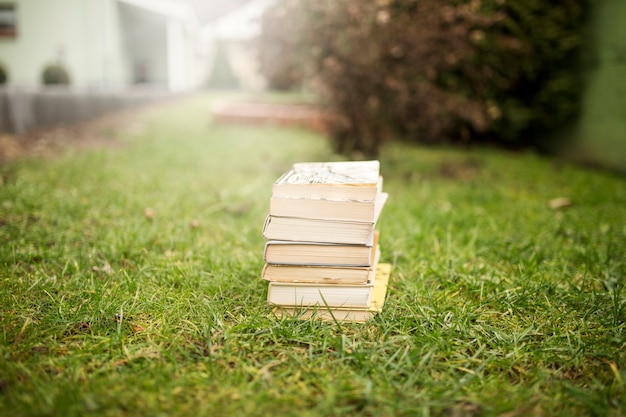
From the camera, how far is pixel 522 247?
251 centimetres

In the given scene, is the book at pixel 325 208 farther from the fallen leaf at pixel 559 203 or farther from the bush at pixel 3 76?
the bush at pixel 3 76

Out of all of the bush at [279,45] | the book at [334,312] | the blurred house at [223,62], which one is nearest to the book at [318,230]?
the book at [334,312]

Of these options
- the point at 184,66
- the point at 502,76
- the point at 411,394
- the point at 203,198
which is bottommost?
the point at 411,394

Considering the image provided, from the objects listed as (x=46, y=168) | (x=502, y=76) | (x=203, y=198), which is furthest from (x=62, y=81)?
(x=502, y=76)

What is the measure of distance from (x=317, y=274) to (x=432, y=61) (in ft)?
10.2

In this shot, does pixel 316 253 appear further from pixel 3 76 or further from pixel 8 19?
pixel 8 19

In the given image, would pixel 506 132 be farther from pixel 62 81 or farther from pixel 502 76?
pixel 62 81

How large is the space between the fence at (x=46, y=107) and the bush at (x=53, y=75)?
704 millimetres

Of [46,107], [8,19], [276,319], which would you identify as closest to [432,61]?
[276,319]

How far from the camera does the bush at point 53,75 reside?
819cm

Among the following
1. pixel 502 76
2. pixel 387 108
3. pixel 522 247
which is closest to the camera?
pixel 522 247

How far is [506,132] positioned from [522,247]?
413 centimetres

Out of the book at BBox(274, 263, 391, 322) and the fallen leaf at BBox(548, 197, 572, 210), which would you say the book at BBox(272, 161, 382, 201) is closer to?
the book at BBox(274, 263, 391, 322)

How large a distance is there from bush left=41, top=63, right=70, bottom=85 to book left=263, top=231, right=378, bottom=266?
26.7 feet
